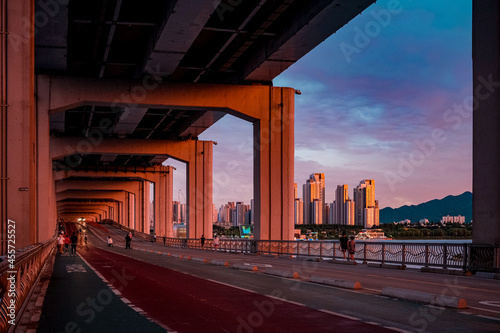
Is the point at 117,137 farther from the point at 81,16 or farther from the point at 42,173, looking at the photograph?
the point at 81,16

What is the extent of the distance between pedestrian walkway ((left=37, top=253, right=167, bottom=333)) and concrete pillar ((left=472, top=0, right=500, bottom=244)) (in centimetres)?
1322

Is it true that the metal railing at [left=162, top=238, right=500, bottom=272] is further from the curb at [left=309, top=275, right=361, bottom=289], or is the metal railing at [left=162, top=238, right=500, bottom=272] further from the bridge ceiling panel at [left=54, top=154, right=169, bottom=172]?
the bridge ceiling panel at [left=54, top=154, right=169, bottom=172]

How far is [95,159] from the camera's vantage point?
81562 mm

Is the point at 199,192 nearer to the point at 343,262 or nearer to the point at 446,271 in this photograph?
the point at 343,262

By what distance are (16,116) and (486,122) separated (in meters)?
16.0

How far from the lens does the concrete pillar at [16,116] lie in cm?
1894

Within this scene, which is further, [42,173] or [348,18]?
[42,173]

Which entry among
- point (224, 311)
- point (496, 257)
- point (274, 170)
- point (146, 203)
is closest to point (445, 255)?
point (496, 257)

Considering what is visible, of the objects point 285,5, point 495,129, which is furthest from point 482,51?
point 285,5

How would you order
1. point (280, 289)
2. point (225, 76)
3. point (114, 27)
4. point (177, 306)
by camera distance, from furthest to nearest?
point (225, 76), point (114, 27), point (280, 289), point (177, 306)

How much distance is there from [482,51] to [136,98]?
80.0ft

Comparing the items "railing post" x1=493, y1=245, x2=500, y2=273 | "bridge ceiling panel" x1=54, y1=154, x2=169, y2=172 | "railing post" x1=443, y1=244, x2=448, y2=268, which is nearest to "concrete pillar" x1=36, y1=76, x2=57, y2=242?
"railing post" x1=443, y1=244, x2=448, y2=268

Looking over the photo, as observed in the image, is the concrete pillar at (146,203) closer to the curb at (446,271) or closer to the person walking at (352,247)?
the person walking at (352,247)

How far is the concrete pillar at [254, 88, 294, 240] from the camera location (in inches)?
1666
